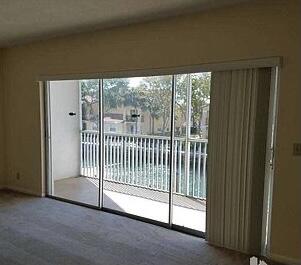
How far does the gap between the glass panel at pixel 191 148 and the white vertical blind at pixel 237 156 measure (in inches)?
25.0

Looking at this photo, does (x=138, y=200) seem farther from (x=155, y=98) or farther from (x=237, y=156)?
(x=237, y=156)

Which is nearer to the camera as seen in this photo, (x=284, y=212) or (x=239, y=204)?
(x=284, y=212)

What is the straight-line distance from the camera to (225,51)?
10.4ft

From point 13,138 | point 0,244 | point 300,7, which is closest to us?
point 300,7

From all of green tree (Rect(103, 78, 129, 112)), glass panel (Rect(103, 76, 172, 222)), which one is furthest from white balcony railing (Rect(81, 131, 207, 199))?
green tree (Rect(103, 78, 129, 112))

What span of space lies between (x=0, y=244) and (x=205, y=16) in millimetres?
3216

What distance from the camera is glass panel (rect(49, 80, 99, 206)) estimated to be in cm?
596

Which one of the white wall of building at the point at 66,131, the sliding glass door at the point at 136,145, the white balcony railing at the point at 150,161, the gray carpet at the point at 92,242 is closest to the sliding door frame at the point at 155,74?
the sliding glass door at the point at 136,145

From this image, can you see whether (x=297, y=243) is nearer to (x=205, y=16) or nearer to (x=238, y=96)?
(x=238, y=96)

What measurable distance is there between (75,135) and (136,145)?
1.62 m

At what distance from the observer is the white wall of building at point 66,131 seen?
6.05 m

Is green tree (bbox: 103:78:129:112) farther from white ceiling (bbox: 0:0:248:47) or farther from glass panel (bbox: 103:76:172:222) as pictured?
white ceiling (bbox: 0:0:248:47)

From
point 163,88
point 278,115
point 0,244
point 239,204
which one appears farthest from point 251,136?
point 0,244

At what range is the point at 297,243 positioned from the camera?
2.91 metres
